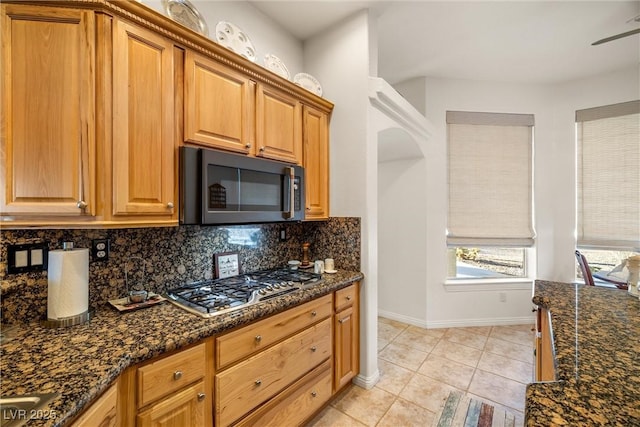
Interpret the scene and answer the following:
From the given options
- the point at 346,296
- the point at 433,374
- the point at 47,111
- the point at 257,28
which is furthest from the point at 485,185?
the point at 47,111

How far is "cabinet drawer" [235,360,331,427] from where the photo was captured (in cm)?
141

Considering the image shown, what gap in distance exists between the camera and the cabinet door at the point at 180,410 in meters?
1.01

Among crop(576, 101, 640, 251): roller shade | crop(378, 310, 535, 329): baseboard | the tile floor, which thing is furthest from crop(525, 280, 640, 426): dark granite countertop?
crop(576, 101, 640, 251): roller shade

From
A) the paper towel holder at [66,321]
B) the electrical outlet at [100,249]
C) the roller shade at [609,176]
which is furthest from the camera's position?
the roller shade at [609,176]

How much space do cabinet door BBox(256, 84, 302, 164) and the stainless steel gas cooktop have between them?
2.78 ft

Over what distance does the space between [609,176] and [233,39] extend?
4.22 meters

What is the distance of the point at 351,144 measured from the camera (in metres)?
2.21

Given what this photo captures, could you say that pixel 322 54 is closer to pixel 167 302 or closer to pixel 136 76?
pixel 136 76

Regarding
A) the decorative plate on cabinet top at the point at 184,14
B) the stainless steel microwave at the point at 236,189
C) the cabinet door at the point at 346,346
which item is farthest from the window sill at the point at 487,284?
the decorative plate on cabinet top at the point at 184,14

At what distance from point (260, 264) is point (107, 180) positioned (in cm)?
125

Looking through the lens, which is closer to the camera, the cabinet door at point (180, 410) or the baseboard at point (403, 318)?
the cabinet door at point (180, 410)

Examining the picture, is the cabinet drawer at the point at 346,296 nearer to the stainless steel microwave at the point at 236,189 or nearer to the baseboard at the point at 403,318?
the stainless steel microwave at the point at 236,189

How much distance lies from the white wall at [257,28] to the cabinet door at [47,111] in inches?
26.8

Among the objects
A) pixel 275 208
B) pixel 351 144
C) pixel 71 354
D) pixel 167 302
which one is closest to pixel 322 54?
pixel 351 144
